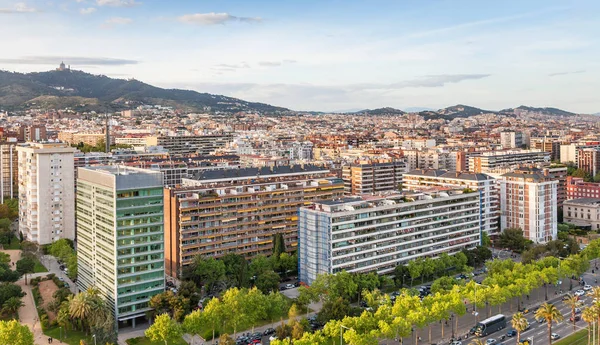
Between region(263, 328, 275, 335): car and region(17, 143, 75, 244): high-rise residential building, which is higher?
region(17, 143, 75, 244): high-rise residential building

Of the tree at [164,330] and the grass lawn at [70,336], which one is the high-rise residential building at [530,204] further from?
the grass lawn at [70,336]

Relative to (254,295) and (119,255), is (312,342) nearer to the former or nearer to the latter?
(254,295)

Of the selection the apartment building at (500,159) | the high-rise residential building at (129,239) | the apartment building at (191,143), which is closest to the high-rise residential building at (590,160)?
the apartment building at (500,159)

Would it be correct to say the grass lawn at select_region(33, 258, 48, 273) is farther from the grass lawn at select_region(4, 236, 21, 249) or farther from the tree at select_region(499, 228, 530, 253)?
the tree at select_region(499, 228, 530, 253)

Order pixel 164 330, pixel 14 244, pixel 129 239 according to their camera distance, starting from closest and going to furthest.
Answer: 1. pixel 164 330
2. pixel 129 239
3. pixel 14 244

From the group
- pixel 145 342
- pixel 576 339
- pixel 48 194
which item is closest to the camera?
pixel 576 339

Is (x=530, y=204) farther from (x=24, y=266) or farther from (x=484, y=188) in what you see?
(x=24, y=266)

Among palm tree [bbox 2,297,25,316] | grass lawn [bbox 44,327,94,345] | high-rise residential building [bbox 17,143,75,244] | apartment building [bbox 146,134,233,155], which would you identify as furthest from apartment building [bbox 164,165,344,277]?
apartment building [bbox 146,134,233,155]

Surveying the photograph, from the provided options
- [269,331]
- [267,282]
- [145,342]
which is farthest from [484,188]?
[145,342]
